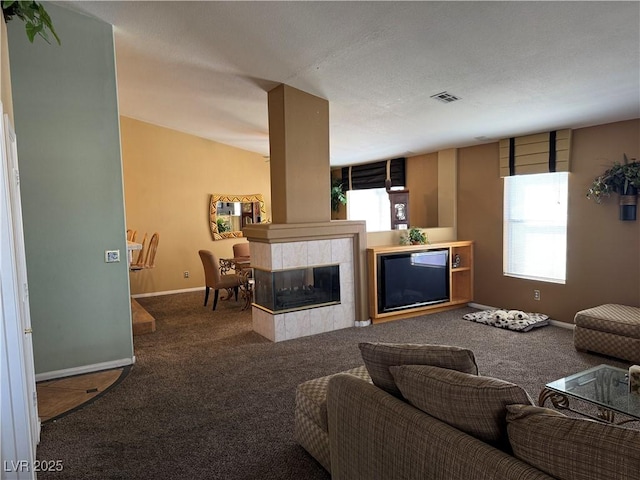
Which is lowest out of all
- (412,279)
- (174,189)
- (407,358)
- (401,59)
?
(412,279)

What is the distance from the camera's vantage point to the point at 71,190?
12.3ft

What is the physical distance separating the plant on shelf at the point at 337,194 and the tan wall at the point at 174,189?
6.08 feet

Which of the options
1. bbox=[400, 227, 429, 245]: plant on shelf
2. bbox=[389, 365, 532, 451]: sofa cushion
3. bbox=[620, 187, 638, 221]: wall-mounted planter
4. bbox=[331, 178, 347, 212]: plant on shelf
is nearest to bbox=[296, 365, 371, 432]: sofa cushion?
bbox=[389, 365, 532, 451]: sofa cushion

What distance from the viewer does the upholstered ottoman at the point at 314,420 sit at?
7.36 feet

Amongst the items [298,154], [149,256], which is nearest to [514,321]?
[298,154]

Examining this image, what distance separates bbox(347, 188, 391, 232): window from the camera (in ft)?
27.2

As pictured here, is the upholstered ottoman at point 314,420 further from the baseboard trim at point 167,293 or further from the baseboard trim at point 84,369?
the baseboard trim at point 167,293

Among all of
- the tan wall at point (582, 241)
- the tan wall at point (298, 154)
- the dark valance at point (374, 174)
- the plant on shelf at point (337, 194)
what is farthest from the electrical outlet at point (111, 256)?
the plant on shelf at point (337, 194)

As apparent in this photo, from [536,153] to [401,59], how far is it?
2.58 m

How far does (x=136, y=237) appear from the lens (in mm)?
7293

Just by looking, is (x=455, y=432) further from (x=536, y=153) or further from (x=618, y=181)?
(x=536, y=153)

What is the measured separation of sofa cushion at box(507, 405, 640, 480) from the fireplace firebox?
3449 mm

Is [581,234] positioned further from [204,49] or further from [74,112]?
[74,112]

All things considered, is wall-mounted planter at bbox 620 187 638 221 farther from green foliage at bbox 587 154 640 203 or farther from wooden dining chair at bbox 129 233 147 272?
wooden dining chair at bbox 129 233 147 272
